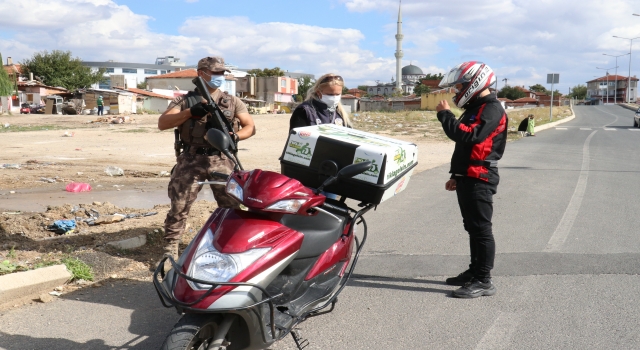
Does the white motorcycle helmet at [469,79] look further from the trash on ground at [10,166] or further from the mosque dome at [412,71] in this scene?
the mosque dome at [412,71]

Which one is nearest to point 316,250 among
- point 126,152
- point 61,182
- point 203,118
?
point 203,118

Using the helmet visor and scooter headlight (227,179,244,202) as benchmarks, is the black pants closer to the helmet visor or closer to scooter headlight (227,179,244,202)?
the helmet visor

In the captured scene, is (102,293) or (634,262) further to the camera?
(634,262)

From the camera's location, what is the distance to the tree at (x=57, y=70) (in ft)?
273

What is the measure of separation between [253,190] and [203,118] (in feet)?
6.69

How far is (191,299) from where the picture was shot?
9.86 feet

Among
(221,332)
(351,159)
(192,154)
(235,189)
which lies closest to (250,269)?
(221,332)

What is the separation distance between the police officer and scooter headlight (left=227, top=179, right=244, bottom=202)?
5.72 feet

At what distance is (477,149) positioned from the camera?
4.63m

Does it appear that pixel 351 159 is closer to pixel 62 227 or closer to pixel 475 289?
pixel 475 289

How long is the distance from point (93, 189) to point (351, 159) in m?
7.83

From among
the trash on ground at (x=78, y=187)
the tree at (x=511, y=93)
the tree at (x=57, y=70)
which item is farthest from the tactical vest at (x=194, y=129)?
the tree at (x=511, y=93)

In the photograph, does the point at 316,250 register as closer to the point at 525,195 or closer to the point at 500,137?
the point at 500,137

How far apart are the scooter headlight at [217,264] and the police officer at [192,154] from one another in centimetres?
202
